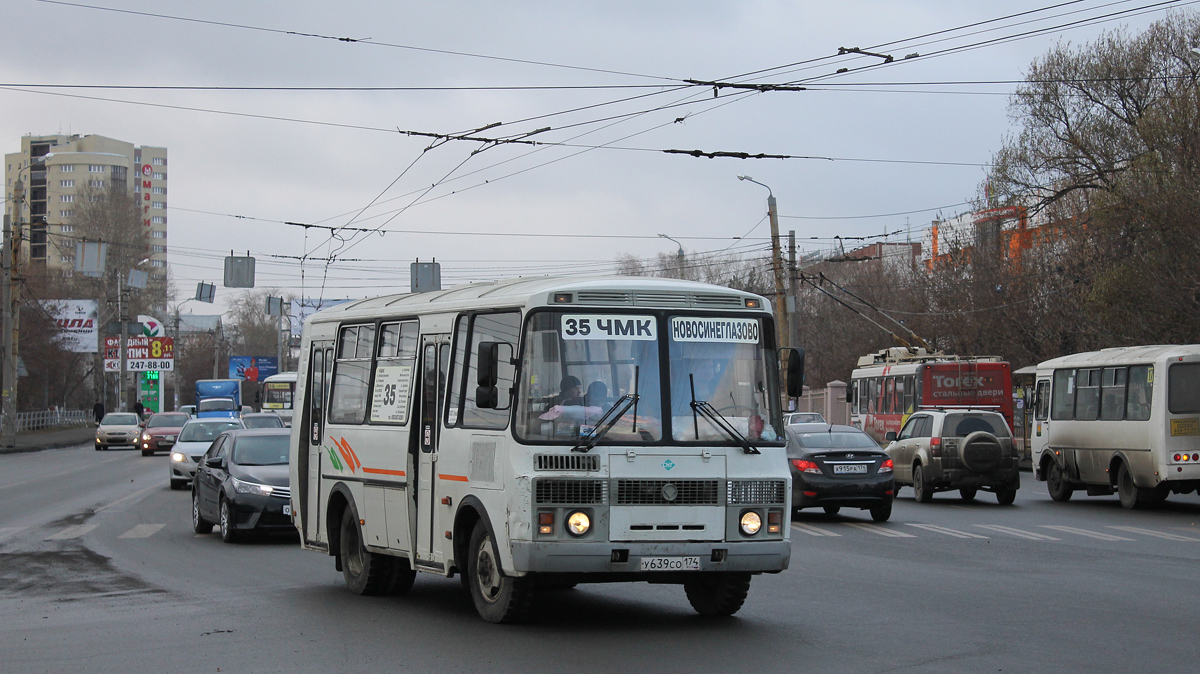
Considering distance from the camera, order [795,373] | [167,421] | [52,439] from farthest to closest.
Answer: [52,439] → [167,421] → [795,373]

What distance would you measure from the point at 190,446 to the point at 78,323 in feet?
172

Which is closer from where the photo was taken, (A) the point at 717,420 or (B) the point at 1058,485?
(A) the point at 717,420

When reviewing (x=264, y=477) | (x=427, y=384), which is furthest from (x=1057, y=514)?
(x=427, y=384)

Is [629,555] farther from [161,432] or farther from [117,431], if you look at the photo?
[117,431]

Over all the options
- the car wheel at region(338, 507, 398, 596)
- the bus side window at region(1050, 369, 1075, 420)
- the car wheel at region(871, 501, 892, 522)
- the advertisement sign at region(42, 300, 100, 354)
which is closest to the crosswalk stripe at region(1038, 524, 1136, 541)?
the car wheel at region(871, 501, 892, 522)

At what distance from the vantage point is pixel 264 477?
1716 cm

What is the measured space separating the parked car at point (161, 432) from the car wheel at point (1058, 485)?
31.6m

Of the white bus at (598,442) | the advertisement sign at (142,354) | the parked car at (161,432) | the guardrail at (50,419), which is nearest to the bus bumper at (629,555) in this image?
the white bus at (598,442)

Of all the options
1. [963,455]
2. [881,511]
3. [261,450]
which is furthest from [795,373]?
[963,455]

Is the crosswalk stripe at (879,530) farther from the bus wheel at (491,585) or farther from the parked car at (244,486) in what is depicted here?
the bus wheel at (491,585)

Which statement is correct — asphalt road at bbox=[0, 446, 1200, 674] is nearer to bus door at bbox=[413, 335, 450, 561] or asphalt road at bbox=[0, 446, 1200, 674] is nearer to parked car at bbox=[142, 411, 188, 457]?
bus door at bbox=[413, 335, 450, 561]

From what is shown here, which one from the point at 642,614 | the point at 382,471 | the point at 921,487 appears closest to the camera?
the point at 642,614

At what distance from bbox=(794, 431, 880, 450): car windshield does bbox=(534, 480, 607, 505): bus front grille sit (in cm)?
1201

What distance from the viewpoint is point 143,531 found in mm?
18938
